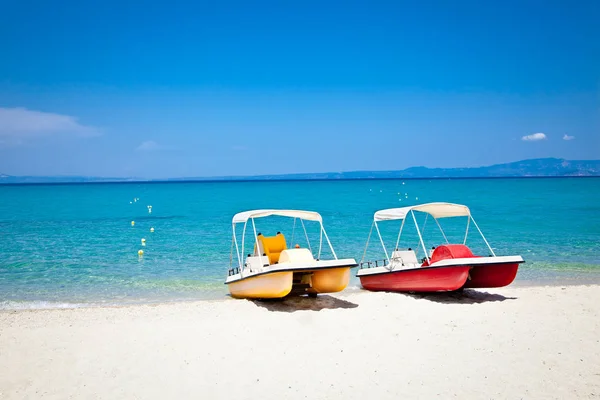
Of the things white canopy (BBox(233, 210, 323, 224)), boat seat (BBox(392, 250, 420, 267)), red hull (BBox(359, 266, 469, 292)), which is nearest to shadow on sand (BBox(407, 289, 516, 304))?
red hull (BBox(359, 266, 469, 292))

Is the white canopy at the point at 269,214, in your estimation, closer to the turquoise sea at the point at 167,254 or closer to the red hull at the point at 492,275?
the turquoise sea at the point at 167,254

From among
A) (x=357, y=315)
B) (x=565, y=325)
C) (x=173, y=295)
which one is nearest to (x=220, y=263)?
(x=173, y=295)

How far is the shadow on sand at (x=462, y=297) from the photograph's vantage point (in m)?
14.1

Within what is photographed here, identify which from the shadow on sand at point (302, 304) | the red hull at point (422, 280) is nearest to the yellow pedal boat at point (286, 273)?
the shadow on sand at point (302, 304)

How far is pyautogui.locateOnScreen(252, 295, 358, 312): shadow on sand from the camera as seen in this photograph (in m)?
13.3

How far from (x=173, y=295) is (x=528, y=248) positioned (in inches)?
710

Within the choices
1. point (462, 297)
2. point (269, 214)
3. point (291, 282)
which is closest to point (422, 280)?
point (462, 297)

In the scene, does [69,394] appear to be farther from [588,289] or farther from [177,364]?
[588,289]

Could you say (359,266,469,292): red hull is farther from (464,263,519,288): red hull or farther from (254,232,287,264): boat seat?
(254,232,287,264): boat seat

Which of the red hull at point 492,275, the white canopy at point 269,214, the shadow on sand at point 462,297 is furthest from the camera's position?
the shadow on sand at point 462,297

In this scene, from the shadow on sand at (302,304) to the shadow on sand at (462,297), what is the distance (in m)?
2.31

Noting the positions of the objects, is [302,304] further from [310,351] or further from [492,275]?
[492,275]

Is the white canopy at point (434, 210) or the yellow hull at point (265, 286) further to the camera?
the white canopy at point (434, 210)

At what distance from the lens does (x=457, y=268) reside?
13.2 m
